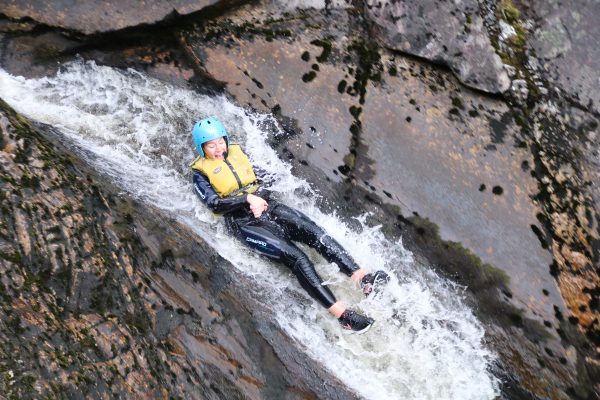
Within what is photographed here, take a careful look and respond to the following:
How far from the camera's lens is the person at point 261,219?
707cm

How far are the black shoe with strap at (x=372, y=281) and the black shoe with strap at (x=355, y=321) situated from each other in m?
0.38

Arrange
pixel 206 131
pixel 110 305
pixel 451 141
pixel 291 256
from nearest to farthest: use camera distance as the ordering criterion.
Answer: pixel 110 305, pixel 291 256, pixel 206 131, pixel 451 141

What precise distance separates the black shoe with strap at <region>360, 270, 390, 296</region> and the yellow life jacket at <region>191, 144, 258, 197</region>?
1.96m

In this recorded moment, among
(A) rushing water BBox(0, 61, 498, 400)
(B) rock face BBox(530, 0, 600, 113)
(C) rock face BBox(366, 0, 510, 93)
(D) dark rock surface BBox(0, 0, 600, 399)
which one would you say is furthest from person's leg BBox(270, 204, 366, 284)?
(B) rock face BBox(530, 0, 600, 113)

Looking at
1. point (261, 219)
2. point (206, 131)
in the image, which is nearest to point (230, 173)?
point (206, 131)

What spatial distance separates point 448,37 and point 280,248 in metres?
3.85

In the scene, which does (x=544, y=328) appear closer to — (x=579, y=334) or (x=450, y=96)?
(x=579, y=334)

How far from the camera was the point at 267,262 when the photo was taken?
298 inches

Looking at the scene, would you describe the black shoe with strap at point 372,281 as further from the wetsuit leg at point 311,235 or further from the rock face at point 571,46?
the rock face at point 571,46

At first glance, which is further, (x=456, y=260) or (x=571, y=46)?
(x=571, y=46)

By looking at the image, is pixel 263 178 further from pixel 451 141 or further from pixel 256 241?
pixel 451 141

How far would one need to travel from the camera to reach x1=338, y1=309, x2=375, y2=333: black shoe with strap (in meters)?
6.89

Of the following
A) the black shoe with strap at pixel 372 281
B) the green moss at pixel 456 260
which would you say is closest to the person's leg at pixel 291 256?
the black shoe with strap at pixel 372 281

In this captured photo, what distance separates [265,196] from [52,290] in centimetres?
313
